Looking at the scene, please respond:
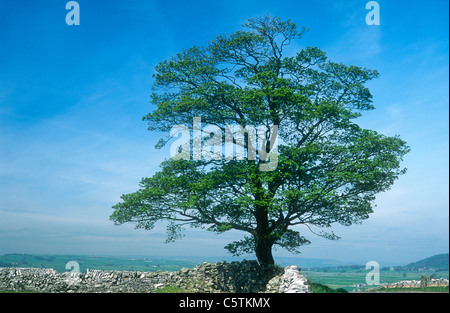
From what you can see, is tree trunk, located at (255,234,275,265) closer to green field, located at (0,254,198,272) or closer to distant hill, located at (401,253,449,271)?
green field, located at (0,254,198,272)

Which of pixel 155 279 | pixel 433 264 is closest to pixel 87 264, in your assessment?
pixel 155 279

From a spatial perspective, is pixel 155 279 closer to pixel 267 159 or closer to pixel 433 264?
pixel 267 159

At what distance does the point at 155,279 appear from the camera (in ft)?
68.0

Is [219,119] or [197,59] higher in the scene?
[197,59]

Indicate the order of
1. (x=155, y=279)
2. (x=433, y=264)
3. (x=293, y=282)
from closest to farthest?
(x=293, y=282), (x=155, y=279), (x=433, y=264)

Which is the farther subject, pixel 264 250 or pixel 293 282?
pixel 264 250

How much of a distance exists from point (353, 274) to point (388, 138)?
1089cm

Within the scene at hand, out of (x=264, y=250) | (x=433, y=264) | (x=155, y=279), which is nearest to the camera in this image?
(x=155, y=279)

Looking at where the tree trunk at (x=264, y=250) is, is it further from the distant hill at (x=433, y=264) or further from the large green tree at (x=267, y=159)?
the distant hill at (x=433, y=264)

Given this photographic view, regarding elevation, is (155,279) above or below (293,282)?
below

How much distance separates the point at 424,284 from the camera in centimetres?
2336

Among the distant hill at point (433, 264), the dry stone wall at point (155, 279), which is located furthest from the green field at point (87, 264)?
the distant hill at point (433, 264)
